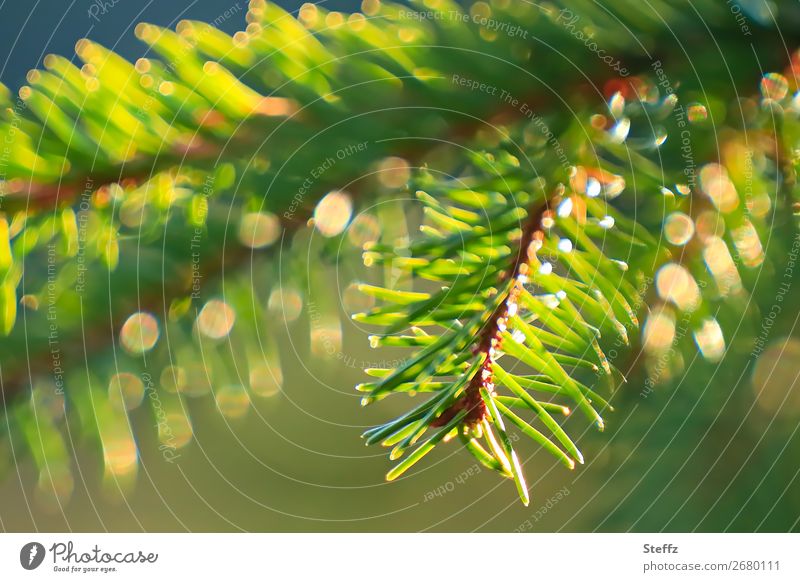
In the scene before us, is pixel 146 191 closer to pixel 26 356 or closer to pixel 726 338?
pixel 26 356

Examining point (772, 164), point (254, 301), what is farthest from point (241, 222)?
point (772, 164)

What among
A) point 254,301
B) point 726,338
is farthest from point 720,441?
A: point 254,301

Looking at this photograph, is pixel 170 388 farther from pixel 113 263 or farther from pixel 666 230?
pixel 666 230

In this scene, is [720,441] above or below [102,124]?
below
